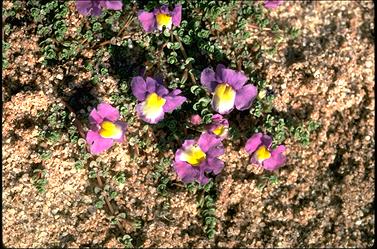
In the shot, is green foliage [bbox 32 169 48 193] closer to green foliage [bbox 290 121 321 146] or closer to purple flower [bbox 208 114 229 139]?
purple flower [bbox 208 114 229 139]

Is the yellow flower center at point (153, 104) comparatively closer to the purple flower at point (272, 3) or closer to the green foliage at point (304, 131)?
the green foliage at point (304, 131)

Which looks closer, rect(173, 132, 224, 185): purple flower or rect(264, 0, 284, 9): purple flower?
rect(173, 132, 224, 185): purple flower

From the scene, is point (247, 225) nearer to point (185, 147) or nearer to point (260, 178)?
point (260, 178)

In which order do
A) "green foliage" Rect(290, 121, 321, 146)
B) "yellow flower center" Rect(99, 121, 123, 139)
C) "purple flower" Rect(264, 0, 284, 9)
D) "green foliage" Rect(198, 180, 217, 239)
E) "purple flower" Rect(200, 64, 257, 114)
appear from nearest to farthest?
"yellow flower center" Rect(99, 121, 123, 139) → "purple flower" Rect(200, 64, 257, 114) → "green foliage" Rect(198, 180, 217, 239) → "green foliage" Rect(290, 121, 321, 146) → "purple flower" Rect(264, 0, 284, 9)

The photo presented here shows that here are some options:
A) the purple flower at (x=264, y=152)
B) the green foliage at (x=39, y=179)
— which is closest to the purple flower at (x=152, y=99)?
the purple flower at (x=264, y=152)

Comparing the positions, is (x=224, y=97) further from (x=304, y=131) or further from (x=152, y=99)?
(x=304, y=131)

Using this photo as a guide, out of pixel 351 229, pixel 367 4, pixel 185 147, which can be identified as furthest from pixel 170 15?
pixel 351 229

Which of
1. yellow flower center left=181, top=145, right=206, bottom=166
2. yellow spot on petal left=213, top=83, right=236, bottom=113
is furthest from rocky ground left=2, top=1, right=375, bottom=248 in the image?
yellow spot on petal left=213, top=83, right=236, bottom=113
